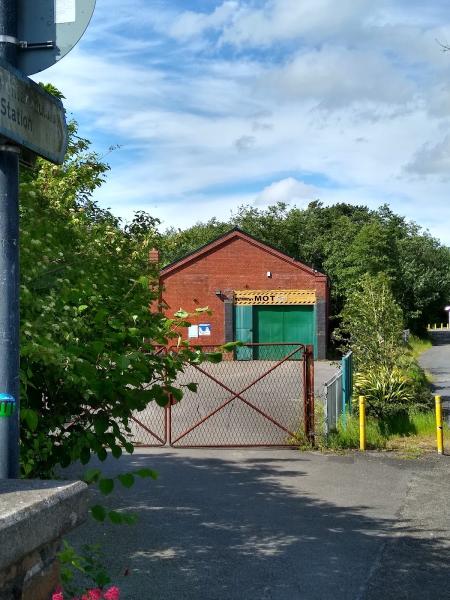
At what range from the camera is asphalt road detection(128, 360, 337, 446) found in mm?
13617

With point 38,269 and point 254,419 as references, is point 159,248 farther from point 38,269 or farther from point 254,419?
point 254,419

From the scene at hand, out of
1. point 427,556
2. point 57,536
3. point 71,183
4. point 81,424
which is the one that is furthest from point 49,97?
point 71,183

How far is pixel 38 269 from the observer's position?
4.54 meters

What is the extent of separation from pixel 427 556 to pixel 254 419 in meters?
8.89

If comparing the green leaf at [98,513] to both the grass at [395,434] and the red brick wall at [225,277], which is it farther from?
the red brick wall at [225,277]

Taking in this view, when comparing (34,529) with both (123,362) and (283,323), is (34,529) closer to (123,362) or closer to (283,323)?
(123,362)

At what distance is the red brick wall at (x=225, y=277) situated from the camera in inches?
1420

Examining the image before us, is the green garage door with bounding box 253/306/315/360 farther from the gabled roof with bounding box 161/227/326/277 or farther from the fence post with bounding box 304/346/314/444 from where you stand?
the fence post with bounding box 304/346/314/444

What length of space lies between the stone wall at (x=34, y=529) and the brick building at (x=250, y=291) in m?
33.2

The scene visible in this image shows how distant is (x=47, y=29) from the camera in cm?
272

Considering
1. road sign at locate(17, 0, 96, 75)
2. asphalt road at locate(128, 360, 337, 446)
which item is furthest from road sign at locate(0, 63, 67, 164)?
asphalt road at locate(128, 360, 337, 446)

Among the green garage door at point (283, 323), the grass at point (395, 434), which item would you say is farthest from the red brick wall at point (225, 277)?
the grass at point (395, 434)

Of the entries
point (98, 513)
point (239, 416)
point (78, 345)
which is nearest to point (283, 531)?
point (78, 345)

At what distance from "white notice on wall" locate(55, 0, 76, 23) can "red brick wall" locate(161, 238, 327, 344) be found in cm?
3318
